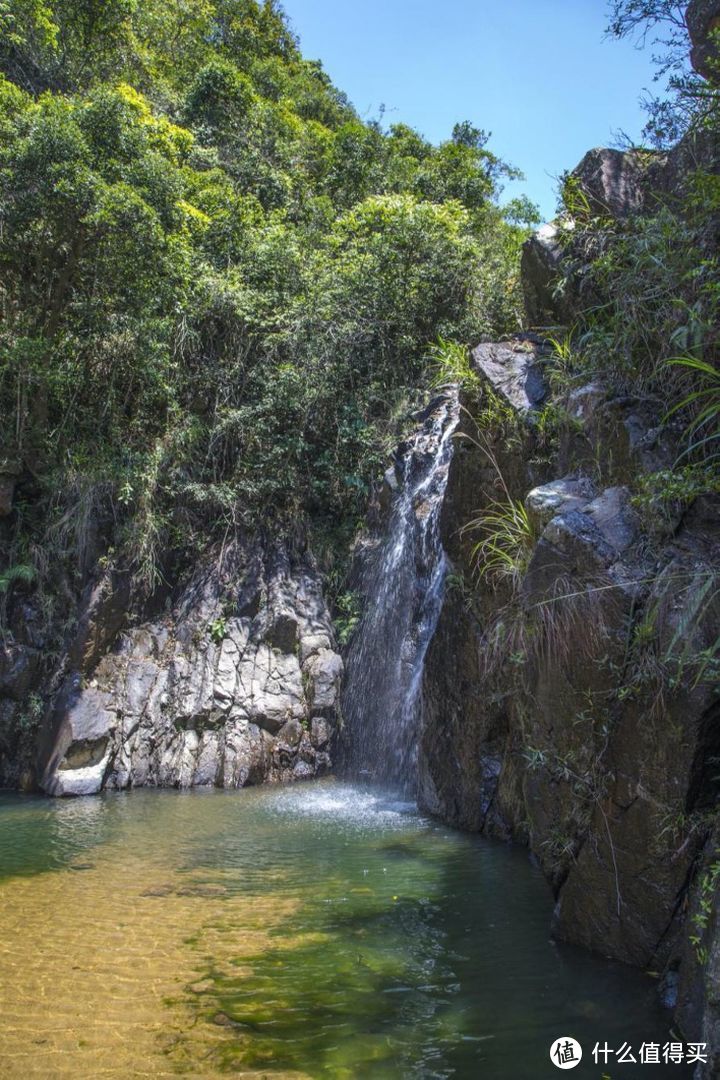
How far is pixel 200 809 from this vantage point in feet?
29.4

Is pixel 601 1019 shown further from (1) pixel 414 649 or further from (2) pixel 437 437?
(2) pixel 437 437

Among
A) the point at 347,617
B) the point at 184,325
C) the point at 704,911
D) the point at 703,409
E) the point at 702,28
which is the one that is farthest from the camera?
the point at 184,325

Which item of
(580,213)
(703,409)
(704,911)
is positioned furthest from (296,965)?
(580,213)

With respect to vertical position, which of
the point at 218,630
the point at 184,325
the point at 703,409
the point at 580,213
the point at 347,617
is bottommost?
the point at 218,630

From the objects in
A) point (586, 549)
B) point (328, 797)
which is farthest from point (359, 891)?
point (328, 797)

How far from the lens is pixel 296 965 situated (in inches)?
176

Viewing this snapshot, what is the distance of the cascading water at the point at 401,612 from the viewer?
958cm

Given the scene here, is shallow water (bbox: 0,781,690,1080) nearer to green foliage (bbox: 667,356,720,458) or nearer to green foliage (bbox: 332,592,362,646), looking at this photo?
green foliage (bbox: 667,356,720,458)

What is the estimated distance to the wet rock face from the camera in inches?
409

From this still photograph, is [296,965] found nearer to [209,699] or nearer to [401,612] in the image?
[401,612]

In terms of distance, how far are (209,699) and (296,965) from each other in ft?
21.7

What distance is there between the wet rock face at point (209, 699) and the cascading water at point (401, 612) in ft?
2.06

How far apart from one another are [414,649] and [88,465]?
5.91 meters

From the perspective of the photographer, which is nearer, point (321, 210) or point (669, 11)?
point (669, 11)
